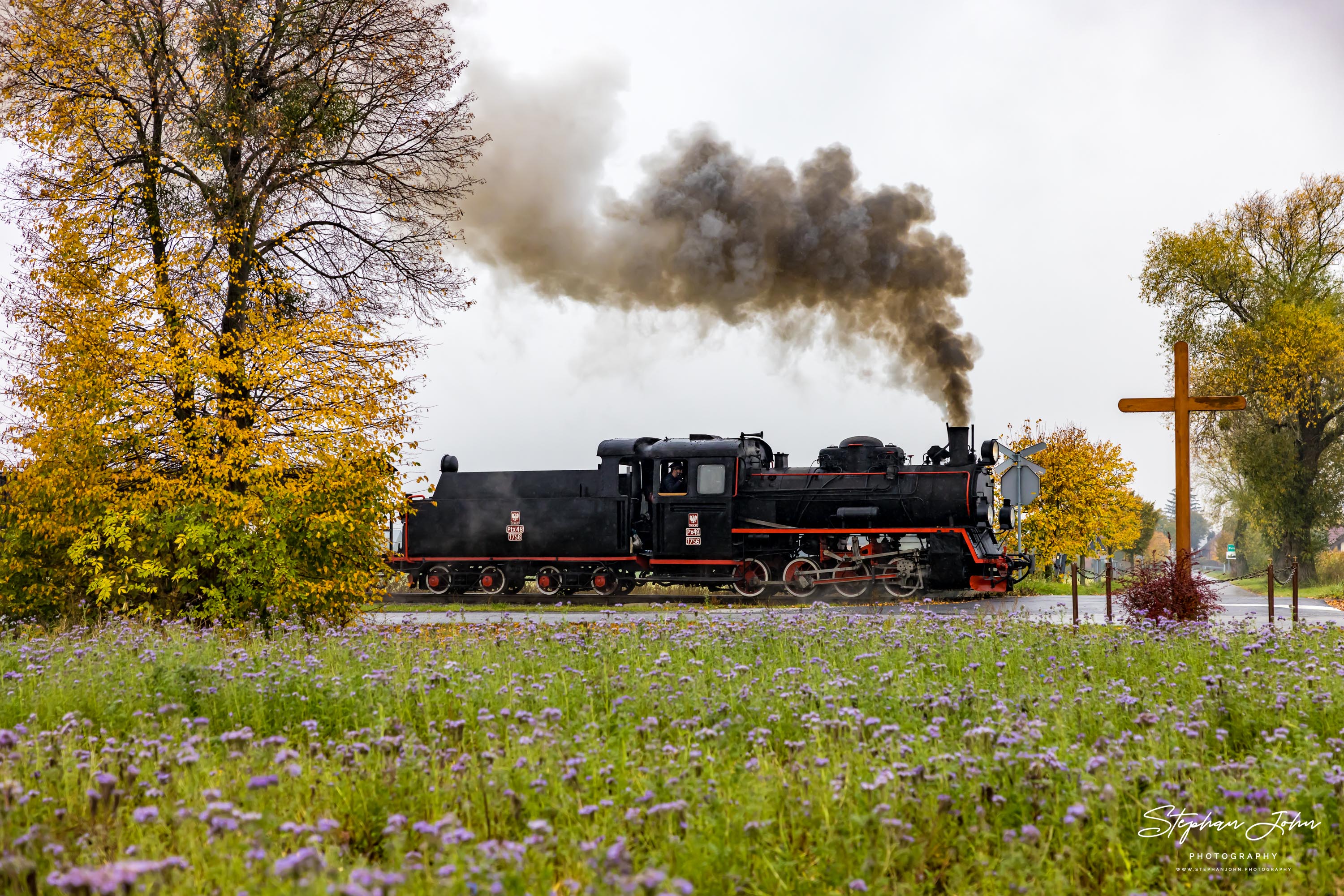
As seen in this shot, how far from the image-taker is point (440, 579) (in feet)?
74.6

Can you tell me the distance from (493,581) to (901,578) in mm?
8940

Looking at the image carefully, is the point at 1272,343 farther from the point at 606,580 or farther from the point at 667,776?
the point at 667,776

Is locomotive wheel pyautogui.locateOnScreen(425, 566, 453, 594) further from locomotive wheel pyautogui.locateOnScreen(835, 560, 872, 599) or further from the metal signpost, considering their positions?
the metal signpost

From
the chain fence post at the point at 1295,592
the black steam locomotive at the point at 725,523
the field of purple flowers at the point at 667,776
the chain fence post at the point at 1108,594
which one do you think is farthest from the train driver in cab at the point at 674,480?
the field of purple flowers at the point at 667,776

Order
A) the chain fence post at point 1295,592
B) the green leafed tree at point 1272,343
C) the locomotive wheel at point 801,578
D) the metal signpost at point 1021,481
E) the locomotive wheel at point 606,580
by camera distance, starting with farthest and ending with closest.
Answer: the green leafed tree at point 1272,343
the locomotive wheel at point 606,580
the locomotive wheel at point 801,578
the metal signpost at point 1021,481
the chain fence post at point 1295,592

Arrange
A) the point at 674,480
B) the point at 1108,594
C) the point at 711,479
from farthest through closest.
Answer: the point at 674,480 < the point at 711,479 < the point at 1108,594

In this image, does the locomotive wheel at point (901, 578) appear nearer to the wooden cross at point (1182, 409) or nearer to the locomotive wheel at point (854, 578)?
the locomotive wheel at point (854, 578)

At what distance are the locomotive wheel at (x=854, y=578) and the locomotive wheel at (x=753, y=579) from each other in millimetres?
1420

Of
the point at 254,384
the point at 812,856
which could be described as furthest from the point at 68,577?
the point at 812,856

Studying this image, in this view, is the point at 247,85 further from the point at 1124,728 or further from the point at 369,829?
the point at 1124,728

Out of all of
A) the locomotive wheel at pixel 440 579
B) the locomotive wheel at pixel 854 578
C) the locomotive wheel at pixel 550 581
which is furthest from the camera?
the locomotive wheel at pixel 440 579

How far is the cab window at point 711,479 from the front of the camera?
2022 centimetres

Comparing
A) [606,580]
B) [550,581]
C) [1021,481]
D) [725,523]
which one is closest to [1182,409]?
[1021,481]

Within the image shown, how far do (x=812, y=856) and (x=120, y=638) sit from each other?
8.28 meters
